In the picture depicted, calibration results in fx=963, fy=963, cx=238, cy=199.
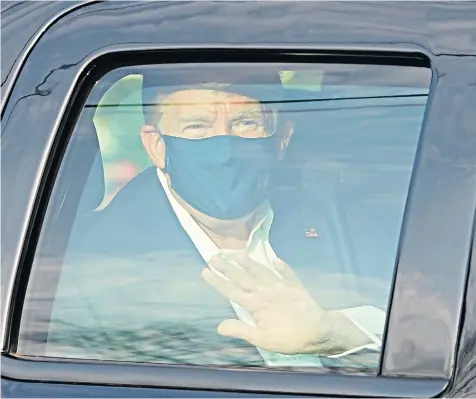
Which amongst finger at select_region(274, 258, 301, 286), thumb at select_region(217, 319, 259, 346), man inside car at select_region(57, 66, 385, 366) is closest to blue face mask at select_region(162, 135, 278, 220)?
man inside car at select_region(57, 66, 385, 366)

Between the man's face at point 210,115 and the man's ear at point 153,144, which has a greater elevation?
the man's face at point 210,115

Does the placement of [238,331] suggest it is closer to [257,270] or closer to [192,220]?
[257,270]

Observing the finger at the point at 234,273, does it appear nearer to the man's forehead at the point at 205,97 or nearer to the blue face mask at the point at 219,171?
the blue face mask at the point at 219,171

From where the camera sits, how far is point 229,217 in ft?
5.82

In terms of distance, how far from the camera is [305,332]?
1.62 meters

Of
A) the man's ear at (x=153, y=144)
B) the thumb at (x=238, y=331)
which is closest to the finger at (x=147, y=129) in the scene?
the man's ear at (x=153, y=144)

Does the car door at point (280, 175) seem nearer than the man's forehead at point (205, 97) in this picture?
Yes

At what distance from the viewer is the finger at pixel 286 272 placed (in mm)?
1647

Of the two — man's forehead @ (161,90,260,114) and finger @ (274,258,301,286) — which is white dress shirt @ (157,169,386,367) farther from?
man's forehead @ (161,90,260,114)

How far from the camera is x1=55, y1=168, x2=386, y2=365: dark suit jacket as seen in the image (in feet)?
5.29

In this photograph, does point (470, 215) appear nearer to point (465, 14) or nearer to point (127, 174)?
point (465, 14)

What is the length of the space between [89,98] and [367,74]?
1.64ft

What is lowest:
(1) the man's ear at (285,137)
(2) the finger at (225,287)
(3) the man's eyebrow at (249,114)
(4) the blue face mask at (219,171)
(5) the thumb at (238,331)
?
(5) the thumb at (238,331)

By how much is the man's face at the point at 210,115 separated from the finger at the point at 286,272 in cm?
23
